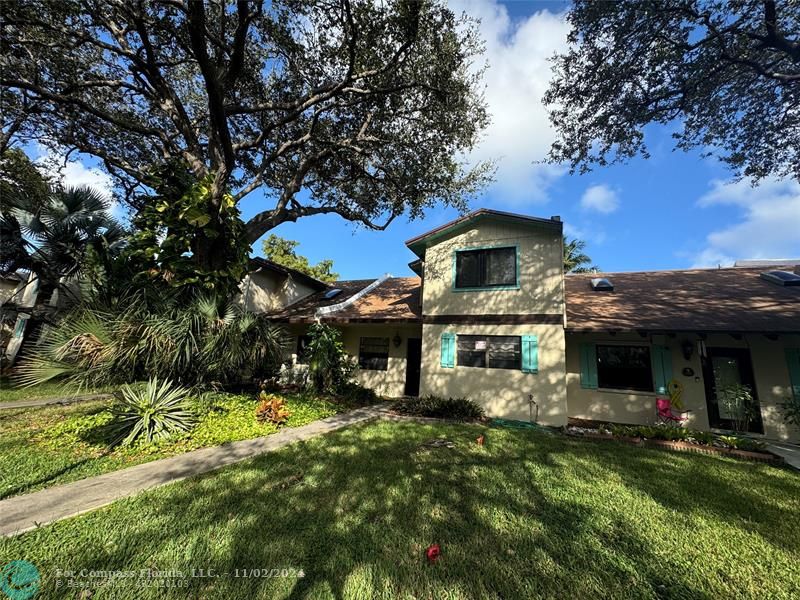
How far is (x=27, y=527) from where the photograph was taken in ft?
10.0

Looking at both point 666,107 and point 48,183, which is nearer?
point 666,107

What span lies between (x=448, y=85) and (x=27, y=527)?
1250cm

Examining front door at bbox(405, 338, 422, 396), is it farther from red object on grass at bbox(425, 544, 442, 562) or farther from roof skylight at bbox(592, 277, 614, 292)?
red object on grass at bbox(425, 544, 442, 562)

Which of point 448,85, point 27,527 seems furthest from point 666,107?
point 27,527

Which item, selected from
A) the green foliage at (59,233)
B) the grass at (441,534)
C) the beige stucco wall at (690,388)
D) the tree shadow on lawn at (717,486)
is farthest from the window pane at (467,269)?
the green foliage at (59,233)

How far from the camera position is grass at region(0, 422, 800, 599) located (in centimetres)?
255

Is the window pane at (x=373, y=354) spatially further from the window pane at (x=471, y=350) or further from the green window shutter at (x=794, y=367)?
the green window shutter at (x=794, y=367)

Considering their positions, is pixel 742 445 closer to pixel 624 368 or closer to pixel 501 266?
pixel 624 368

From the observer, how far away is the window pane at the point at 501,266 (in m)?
10.0

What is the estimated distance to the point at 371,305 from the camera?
1345 cm

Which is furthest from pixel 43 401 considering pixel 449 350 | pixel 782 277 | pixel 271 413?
pixel 782 277

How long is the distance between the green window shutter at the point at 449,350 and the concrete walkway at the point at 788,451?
7262 millimetres

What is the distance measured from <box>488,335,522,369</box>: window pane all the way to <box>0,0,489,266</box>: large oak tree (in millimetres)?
5661

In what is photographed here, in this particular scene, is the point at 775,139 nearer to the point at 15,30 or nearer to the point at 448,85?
the point at 448,85
